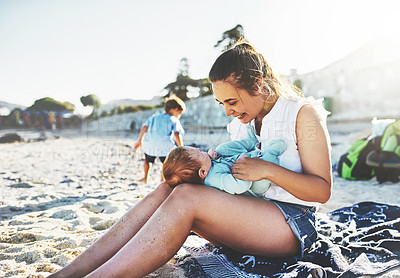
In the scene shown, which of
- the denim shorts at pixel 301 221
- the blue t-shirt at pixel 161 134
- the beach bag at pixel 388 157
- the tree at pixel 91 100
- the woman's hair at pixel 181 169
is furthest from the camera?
the tree at pixel 91 100

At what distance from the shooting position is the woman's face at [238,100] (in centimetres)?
169

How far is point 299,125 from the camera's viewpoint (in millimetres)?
1624

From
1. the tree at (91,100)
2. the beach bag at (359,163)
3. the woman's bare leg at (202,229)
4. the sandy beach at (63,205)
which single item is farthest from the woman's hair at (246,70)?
the tree at (91,100)

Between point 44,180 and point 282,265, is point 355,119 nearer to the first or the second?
point 44,180

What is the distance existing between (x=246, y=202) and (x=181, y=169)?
0.39 m

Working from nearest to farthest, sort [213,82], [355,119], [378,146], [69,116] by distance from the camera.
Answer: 1. [213,82]
2. [378,146]
3. [355,119]
4. [69,116]

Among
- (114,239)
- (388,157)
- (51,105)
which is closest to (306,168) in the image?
(114,239)

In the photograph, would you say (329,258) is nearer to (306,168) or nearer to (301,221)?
(301,221)

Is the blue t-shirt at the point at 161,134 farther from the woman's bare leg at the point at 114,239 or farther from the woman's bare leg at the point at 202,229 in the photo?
the woman's bare leg at the point at 202,229

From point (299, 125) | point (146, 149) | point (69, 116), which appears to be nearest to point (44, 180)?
point (146, 149)

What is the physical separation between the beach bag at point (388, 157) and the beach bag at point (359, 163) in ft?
0.39

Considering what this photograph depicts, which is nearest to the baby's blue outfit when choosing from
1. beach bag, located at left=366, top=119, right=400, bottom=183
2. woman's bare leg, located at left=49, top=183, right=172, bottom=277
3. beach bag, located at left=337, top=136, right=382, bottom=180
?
woman's bare leg, located at left=49, top=183, right=172, bottom=277

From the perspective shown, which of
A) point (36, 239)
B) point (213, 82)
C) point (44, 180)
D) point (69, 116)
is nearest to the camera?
point (213, 82)

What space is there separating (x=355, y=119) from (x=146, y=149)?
10519 mm
